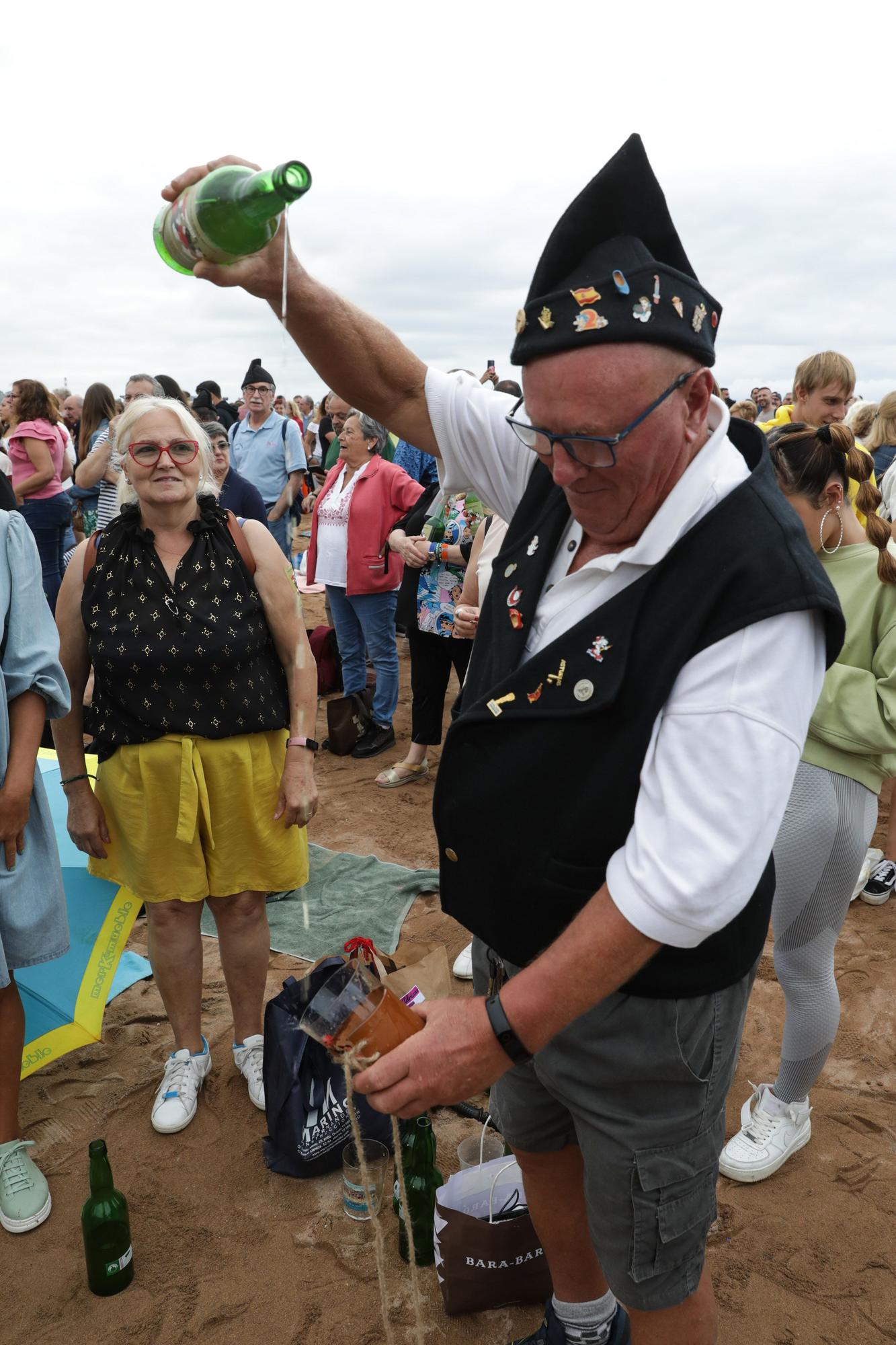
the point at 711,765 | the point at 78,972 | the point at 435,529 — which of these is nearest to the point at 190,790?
the point at 78,972

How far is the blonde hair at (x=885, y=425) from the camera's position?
6.02 meters

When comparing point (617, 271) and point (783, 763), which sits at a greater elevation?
point (617, 271)

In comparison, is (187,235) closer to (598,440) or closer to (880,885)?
(598,440)

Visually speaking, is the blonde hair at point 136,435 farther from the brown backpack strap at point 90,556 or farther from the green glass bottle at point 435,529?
the green glass bottle at point 435,529

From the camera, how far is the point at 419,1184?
2.52 m

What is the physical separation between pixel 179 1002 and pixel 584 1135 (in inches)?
74.9

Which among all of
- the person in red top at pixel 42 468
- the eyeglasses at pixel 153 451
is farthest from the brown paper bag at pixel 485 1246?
the person in red top at pixel 42 468

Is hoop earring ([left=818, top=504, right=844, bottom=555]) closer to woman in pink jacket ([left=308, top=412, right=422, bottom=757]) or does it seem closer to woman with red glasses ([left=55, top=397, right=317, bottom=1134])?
woman with red glasses ([left=55, top=397, right=317, bottom=1134])

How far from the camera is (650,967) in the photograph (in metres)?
1.48

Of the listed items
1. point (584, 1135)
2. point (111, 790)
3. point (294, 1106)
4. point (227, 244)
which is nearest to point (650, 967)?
point (584, 1135)

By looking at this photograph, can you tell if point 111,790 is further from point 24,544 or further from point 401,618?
point 401,618

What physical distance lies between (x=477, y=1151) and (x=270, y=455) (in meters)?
6.16

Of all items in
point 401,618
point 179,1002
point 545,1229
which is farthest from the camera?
point 401,618

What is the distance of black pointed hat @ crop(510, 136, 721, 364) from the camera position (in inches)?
49.4
